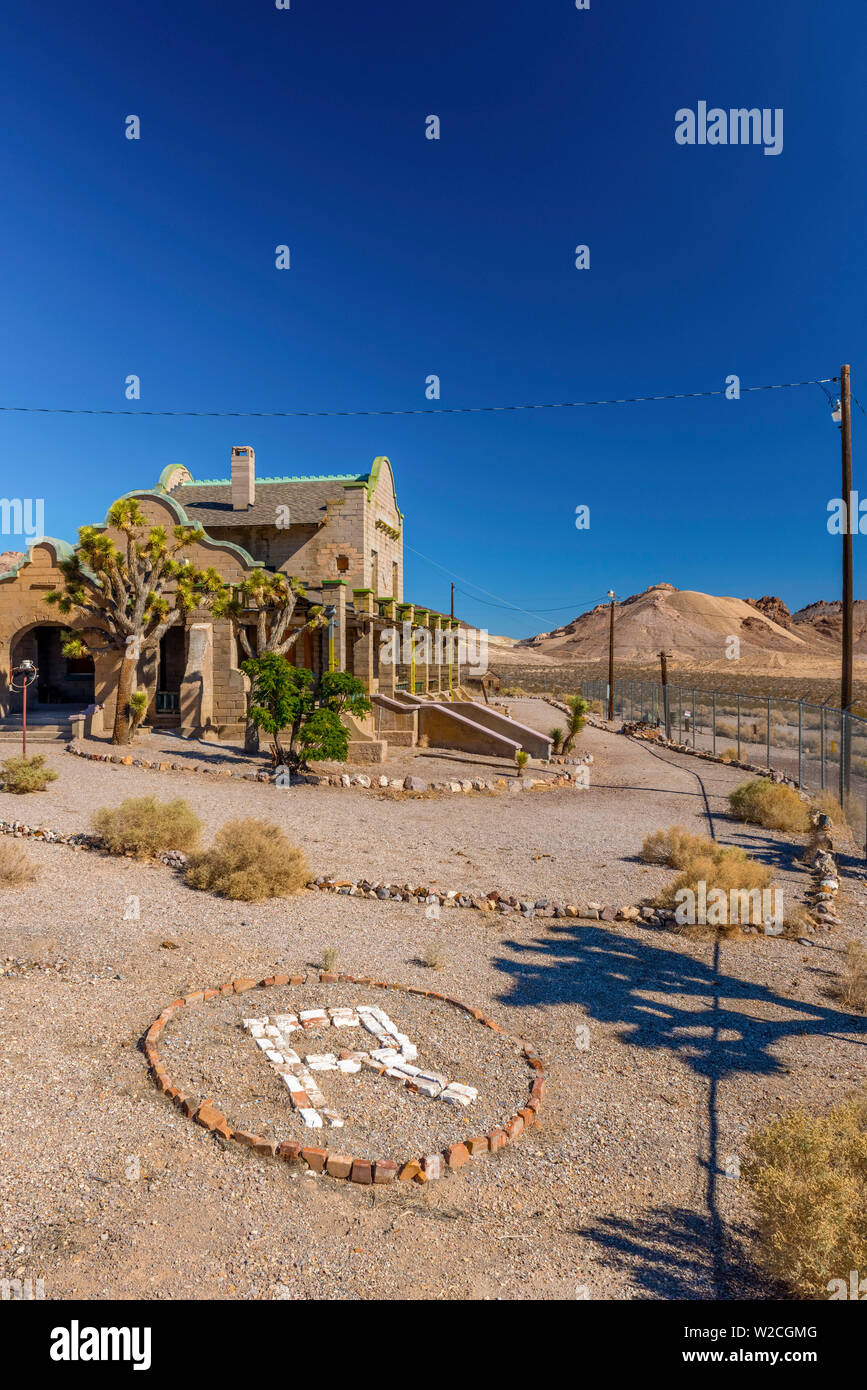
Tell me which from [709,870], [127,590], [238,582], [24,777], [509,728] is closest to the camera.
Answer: [709,870]

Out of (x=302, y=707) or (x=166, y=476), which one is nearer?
(x=302, y=707)

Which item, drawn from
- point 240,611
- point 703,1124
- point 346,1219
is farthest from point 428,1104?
point 240,611

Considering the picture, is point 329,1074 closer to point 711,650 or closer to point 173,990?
point 173,990

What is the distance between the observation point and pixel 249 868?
924 cm

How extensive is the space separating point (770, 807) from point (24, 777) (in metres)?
15.1

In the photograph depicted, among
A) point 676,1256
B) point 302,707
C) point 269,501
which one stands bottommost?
point 676,1256

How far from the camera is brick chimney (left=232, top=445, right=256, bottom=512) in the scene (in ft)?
94.2

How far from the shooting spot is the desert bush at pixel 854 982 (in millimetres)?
6762

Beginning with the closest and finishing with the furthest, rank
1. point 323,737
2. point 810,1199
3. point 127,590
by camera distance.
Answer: point 810,1199
point 323,737
point 127,590

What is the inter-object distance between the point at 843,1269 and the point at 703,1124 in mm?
1631

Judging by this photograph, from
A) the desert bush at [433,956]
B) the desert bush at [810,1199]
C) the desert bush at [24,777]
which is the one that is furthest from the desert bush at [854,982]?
the desert bush at [24,777]

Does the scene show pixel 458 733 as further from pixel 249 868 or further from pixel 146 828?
pixel 249 868

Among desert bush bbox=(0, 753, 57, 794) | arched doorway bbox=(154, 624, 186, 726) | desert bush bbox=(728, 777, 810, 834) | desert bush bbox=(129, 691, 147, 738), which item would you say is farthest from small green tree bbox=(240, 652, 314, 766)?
desert bush bbox=(728, 777, 810, 834)

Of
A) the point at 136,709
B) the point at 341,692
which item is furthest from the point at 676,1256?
the point at 136,709
